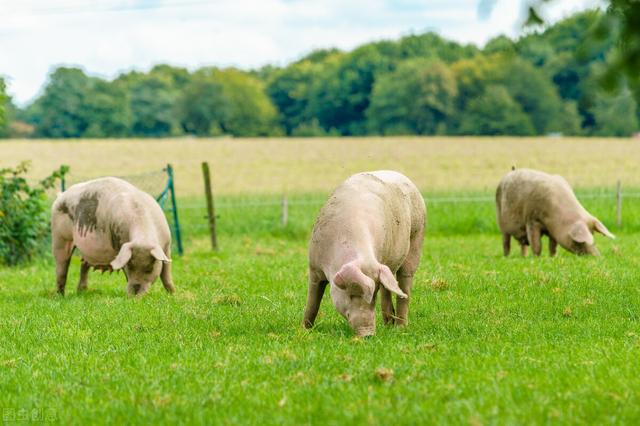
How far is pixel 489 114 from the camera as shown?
259 ft

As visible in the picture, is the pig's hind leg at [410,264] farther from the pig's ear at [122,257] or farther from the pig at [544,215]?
the pig at [544,215]

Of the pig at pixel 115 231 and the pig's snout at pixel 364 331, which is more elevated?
the pig at pixel 115 231

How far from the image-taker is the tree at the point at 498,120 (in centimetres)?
7856

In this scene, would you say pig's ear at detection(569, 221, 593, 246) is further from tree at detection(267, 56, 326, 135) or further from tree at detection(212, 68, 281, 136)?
tree at detection(267, 56, 326, 135)

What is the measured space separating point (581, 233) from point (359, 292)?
8856 millimetres

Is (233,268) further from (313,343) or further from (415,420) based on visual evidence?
(415,420)

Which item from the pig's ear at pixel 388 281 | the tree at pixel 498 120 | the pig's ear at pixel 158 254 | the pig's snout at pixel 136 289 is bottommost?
the tree at pixel 498 120

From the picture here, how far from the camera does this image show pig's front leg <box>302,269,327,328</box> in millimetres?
9625

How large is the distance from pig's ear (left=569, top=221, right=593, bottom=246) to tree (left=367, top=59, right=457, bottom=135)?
65715mm

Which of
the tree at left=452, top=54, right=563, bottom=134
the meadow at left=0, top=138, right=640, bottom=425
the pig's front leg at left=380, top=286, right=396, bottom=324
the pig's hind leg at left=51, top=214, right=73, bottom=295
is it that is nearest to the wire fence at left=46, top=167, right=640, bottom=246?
the meadow at left=0, top=138, right=640, bottom=425

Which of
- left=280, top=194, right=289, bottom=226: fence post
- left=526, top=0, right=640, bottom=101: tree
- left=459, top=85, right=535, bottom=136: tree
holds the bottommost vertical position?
left=459, top=85, right=535, bottom=136: tree

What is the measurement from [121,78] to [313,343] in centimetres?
A: 11382

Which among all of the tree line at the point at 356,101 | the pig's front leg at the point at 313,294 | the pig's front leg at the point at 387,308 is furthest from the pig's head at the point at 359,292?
the tree line at the point at 356,101

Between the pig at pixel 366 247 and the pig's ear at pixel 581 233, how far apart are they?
22.1ft
